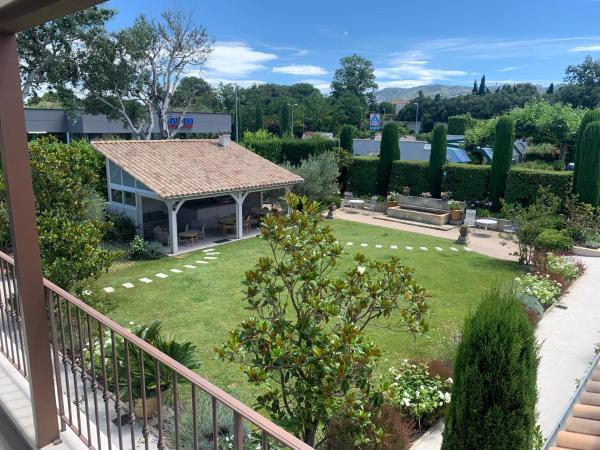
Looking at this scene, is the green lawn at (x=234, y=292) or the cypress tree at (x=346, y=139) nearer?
the green lawn at (x=234, y=292)

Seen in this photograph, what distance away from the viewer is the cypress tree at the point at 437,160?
75.6ft

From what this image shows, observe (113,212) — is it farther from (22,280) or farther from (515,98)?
(515,98)

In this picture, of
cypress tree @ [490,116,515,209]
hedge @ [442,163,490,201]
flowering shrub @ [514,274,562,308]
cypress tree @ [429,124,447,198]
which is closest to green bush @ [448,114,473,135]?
cypress tree @ [429,124,447,198]

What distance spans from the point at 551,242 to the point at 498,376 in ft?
41.7

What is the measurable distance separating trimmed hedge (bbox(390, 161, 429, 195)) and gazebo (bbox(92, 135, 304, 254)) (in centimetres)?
686

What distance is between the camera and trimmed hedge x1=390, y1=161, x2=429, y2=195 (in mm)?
23719

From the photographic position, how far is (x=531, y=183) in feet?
64.4

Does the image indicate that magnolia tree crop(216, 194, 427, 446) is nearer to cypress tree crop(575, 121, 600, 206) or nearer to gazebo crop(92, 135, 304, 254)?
gazebo crop(92, 135, 304, 254)

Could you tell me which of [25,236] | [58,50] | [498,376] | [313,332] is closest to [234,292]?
[313,332]

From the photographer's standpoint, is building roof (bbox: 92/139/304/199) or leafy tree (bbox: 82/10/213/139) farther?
leafy tree (bbox: 82/10/213/139)

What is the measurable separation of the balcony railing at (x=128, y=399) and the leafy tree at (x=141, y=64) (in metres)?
25.4

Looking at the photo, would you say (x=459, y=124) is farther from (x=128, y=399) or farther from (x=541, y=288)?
(x=128, y=399)

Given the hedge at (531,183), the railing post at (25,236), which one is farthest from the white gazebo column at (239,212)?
the railing post at (25,236)

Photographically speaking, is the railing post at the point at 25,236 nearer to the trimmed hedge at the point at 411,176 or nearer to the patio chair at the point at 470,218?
the patio chair at the point at 470,218
